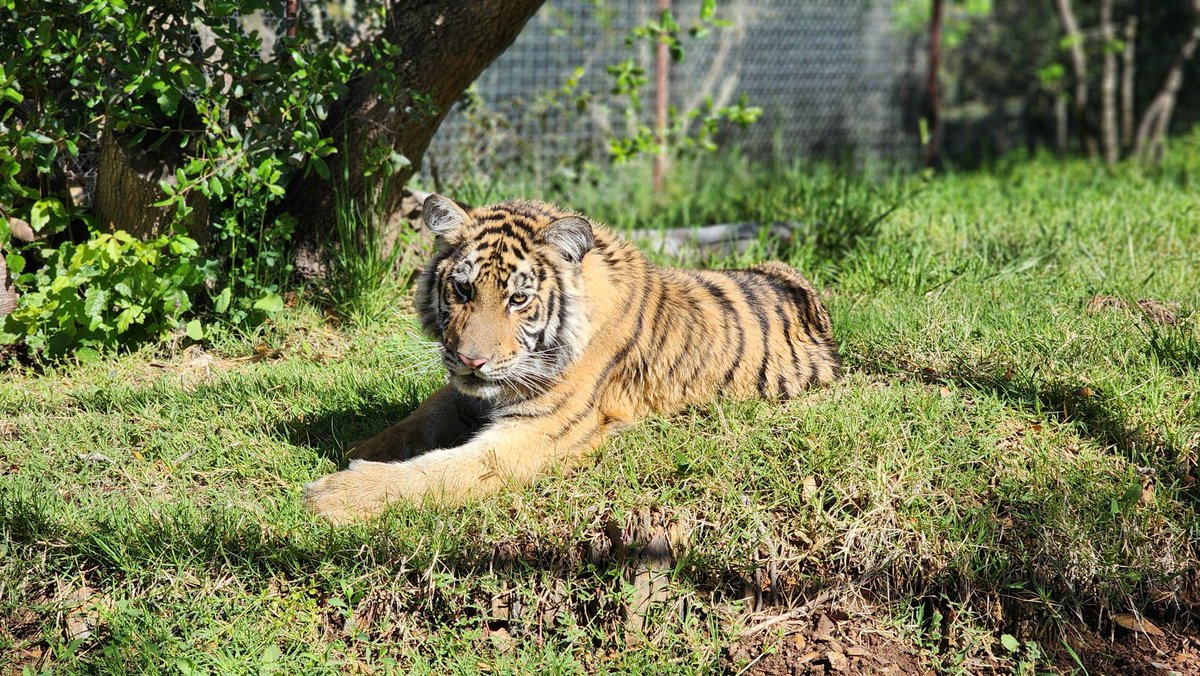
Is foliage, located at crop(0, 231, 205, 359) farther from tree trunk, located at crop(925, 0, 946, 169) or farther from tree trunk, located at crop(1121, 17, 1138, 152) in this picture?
tree trunk, located at crop(1121, 17, 1138, 152)

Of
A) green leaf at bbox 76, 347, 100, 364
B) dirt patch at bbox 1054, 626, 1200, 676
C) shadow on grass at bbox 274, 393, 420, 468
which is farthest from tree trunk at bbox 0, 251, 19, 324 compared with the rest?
dirt patch at bbox 1054, 626, 1200, 676

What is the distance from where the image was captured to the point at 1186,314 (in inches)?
183

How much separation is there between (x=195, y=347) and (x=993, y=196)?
5.41 meters

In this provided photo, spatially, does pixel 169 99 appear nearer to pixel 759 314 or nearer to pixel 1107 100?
pixel 759 314

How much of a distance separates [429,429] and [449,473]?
46 cm

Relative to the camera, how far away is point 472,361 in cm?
347

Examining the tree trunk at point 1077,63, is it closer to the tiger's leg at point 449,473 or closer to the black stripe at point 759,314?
the black stripe at point 759,314

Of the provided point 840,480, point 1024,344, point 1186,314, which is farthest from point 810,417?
point 1186,314

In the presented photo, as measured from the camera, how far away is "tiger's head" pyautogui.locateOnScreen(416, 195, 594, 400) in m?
3.55

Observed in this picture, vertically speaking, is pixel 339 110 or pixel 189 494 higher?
pixel 339 110

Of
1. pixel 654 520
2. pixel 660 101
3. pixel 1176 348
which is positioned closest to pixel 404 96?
pixel 654 520

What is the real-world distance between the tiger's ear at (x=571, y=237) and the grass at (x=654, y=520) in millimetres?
704

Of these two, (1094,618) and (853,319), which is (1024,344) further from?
(1094,618)

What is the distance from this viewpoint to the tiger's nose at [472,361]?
3.47 m
